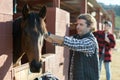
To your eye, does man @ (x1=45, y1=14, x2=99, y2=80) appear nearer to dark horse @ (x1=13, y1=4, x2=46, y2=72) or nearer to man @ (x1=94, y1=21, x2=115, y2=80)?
dark horse @ (x1=13, y1=4, x2=46, y2=72)

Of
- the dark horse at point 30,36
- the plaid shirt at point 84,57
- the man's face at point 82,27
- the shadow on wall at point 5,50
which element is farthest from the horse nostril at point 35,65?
the man's face at point 82,27

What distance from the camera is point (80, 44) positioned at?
3.57m

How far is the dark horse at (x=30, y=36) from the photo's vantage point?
12.9 ft

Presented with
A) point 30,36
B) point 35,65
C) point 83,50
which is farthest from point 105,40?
point 83,50

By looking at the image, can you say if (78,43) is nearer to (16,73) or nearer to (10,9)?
(10,9)

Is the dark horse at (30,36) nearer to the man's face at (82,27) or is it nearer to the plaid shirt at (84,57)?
the plaid shirt at (84,57)

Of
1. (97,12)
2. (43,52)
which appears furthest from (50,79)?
(97,12)

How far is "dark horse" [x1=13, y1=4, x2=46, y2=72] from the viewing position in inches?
155

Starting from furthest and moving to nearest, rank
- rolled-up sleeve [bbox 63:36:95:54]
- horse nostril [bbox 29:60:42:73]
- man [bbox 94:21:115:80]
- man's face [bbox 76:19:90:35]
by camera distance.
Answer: man [bbox 94:21:115:80] < horse nostril [bbox 29:60:42:73] < man's face [bbox 76:19:90:35] < rolled-up sleeve [bbox 63:36:95:54]

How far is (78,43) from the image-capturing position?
3.56 m

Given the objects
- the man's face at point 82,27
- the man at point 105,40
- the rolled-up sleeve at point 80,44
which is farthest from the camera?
the man at point 105,40

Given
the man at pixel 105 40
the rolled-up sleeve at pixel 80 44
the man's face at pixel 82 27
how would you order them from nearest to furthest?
the rolled-up sleeve at pixel 80 44 < the man's face at pixel 82 27 < the man at pixel 105 40

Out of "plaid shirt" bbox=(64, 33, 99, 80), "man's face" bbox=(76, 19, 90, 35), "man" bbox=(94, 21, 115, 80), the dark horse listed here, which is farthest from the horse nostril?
"man" bbox=(94, 21, 115, 80)

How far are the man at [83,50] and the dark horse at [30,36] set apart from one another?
34cm
